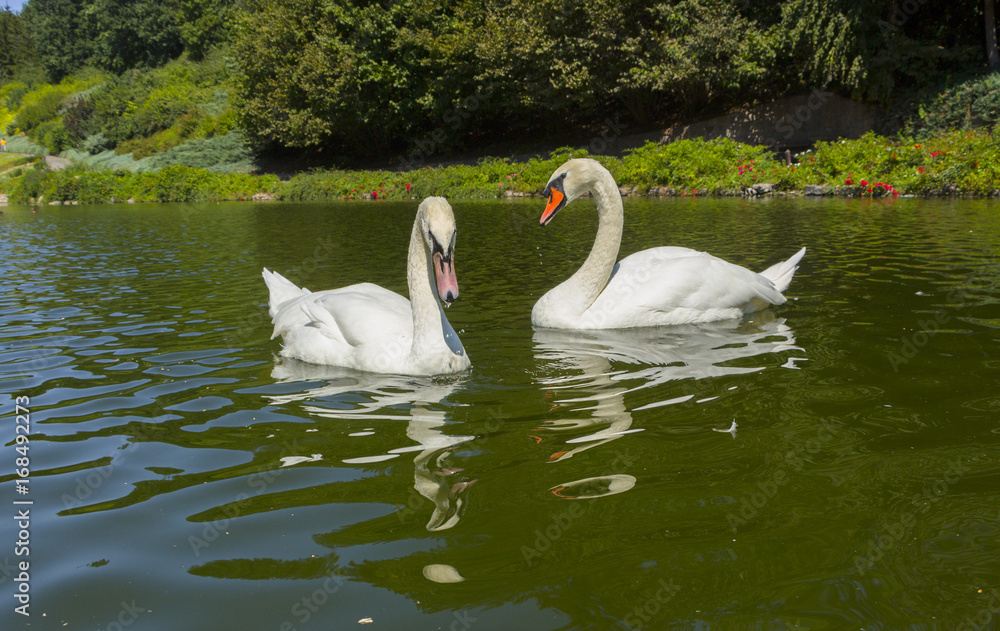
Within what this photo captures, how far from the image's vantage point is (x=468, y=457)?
3443 millimetres

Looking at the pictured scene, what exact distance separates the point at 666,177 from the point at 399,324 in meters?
19.5

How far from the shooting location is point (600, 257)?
6.54 meters

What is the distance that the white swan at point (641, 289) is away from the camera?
6.14 metres

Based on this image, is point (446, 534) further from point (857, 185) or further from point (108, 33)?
point (108, 33)

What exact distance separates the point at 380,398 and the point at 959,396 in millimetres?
3254

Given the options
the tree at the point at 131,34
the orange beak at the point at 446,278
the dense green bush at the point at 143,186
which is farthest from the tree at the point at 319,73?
the tree at the point at 131,34

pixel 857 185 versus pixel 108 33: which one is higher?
pixel 108 33

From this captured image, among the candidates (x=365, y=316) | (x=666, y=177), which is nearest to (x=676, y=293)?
(x=365, y=316)

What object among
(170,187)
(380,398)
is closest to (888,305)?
(380,398)

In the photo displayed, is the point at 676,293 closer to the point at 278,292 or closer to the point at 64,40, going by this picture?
the point at 278,292

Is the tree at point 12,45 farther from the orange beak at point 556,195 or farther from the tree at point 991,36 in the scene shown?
the orange beak at point 556,195

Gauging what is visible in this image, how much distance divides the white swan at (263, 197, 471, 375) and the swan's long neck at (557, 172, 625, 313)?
1561 mm

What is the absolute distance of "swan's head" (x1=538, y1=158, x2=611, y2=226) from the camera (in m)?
6.62

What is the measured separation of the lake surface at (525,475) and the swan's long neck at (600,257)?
1.69 ft
